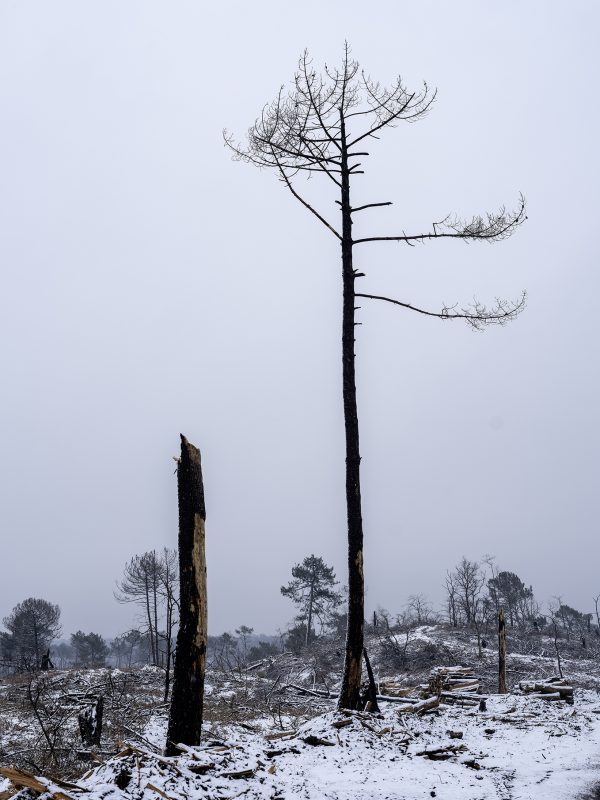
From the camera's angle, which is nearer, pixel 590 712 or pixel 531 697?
pixel 590 712

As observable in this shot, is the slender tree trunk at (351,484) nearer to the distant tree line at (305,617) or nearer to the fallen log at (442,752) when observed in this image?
the fallen log at (442,752)

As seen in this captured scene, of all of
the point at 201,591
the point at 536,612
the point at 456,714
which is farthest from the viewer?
the point at 536,612

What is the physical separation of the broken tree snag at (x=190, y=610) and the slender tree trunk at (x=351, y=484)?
9.33 ft

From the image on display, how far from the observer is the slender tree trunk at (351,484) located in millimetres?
7484

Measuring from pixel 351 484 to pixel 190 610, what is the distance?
141 inches

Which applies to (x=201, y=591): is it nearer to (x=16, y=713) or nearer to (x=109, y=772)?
(x=109, y=772)

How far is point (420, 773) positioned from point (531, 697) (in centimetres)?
702

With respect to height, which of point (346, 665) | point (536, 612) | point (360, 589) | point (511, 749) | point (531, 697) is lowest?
point (536, 612)

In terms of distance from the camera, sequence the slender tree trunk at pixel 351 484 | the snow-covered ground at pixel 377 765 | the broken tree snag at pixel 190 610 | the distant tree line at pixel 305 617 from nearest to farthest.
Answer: the snow-covered ground at pixel 377 765
the broken tree snag at pixel 190 610
the slender tree trunk at pixel 351 484
the distant tree line at pixel 305 617

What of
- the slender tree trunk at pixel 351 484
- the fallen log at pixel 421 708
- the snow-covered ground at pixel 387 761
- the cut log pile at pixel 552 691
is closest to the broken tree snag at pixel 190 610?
the snow-covered ground at pixel 387 761

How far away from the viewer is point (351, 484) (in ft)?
26.7

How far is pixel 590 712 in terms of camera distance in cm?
884

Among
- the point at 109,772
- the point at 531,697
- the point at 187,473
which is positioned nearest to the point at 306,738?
the point at 109,772

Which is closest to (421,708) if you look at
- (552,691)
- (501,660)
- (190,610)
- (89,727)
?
(552,691)
